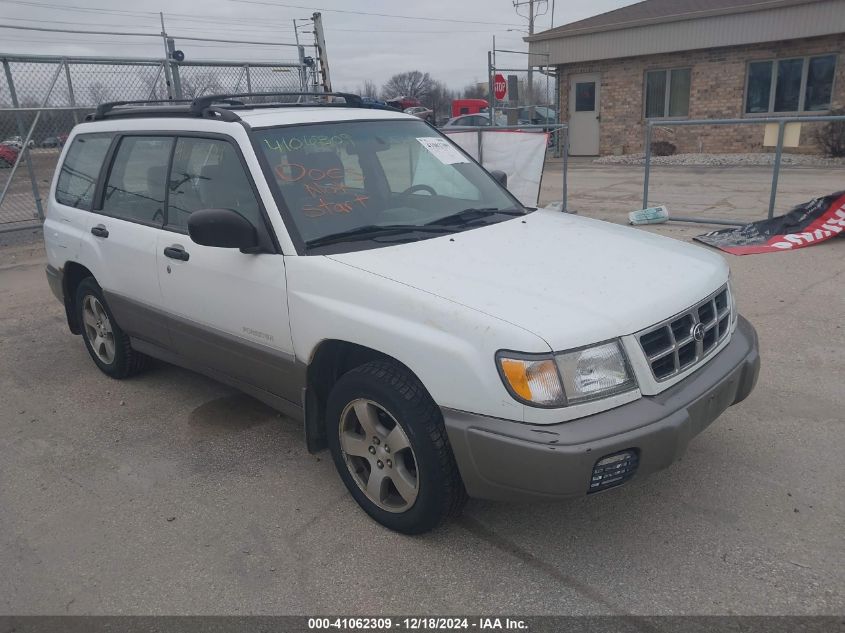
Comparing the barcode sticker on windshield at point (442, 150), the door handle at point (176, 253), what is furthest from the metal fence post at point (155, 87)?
the barcode sticker on windshield at point (442, 150)

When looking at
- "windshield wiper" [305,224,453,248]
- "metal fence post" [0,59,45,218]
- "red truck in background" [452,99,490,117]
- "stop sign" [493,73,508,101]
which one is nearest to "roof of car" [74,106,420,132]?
"windshield wiper" [305,224,453,248]

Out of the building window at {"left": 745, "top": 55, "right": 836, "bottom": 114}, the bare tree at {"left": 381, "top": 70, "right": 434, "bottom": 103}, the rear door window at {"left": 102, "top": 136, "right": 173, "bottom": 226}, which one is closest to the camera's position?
the rear door window at {"left": 102, "top": 136, "right": 173, "bottom": 226}

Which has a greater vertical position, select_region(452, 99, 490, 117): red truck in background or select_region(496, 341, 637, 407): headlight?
select_region(452, 99, 490, 117): red truck in background

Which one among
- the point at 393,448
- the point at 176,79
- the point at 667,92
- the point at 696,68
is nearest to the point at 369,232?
the point at 393,448

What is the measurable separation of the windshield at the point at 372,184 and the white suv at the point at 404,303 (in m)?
0.01

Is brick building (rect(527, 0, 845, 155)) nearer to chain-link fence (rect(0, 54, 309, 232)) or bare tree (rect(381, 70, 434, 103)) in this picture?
chain-link fence (rect(0, 54, 309, 232))

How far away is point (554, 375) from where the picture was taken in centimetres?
248

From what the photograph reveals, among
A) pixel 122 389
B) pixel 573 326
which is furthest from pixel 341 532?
pixel 122 389

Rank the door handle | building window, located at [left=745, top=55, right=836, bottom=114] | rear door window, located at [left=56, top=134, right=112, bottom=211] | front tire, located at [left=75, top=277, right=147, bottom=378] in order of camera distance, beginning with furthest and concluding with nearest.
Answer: building window, located at [left=745, top=55, right=836, bottom=114] → front tire, located at [left=75, top=277, right=147, bottom=378] → rear door window, located at [left=56, top=134, right=112, bottom=211] → the door handle

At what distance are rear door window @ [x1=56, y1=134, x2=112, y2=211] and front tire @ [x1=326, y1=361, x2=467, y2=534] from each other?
8.96 feet

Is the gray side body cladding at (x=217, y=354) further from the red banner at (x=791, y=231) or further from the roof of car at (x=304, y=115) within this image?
the red banner at (x=791, y=231)

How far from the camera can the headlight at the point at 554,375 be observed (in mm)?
2473

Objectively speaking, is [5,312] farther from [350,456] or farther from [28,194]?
[350,456]

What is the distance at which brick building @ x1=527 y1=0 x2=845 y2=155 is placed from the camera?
18719 millimetres
